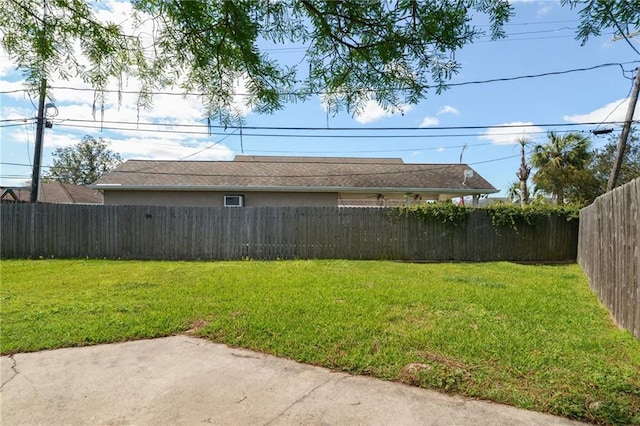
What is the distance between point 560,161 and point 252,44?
2532cm

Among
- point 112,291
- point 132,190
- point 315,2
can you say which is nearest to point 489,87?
point 315,2

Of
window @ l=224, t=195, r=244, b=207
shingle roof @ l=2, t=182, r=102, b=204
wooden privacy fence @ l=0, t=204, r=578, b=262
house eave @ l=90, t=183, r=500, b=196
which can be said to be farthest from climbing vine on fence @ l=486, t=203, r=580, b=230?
shingle roof @ l=2, t=182, r=102, b=204

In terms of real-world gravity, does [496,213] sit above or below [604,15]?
below

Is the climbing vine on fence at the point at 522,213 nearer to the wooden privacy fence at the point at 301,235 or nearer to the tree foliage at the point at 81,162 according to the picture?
the wooden privacy fence at the point at 301,235

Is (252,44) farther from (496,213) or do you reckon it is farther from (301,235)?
(496,213)

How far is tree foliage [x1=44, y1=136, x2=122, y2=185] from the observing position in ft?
120

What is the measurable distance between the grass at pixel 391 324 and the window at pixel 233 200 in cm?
702

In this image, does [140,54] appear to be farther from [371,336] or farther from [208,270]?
[208,270]

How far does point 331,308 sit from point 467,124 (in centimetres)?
1015

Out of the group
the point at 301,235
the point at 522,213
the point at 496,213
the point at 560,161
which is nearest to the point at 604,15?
the point at 301,235

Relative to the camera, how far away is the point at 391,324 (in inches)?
165

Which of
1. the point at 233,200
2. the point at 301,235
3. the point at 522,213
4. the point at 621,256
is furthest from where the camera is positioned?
the point at 233,200

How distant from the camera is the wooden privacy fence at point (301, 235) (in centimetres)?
1084

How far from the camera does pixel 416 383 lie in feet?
9.42
